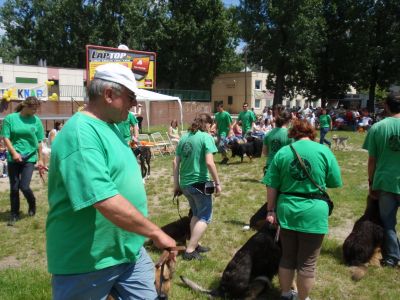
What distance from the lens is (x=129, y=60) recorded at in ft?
63.5

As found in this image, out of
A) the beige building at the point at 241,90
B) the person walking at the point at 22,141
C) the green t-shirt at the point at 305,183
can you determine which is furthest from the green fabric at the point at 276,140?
the beige building at the point at 241,90

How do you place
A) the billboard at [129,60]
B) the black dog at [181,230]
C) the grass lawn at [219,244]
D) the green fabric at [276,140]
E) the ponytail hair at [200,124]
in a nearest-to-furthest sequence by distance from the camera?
the grass lawn at [219,244], the ponytail hair at [200,124], the black dog at [181,230], the green fabric at [276,140], the billboard at [129,60]

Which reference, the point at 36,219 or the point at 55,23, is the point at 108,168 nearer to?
the point at 36,219

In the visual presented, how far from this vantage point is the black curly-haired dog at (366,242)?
4.62 m

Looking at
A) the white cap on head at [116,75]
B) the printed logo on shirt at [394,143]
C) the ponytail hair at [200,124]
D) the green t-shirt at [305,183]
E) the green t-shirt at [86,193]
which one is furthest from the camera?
the ponytail hair at [200,124]

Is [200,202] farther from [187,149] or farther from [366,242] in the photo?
[366,242]

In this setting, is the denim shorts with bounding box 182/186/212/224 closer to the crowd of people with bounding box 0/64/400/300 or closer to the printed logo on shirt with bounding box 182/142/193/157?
the crowd of people with bounding box 0/64/400/300

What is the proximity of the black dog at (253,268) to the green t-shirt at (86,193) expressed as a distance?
1.96 meters

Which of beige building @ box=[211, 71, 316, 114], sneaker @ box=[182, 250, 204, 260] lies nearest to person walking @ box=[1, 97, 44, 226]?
sneaker @ box=[182, 250, 204, 260]

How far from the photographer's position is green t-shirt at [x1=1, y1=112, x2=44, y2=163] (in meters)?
6.09

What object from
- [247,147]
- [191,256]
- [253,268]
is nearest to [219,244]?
[191,256]

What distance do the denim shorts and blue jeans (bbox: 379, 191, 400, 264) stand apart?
2.00 m

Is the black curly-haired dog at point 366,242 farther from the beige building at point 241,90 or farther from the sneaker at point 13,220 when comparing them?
the beige building at point 241,90

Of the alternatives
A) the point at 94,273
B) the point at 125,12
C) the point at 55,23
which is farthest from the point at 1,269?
→ the point at 55,23
